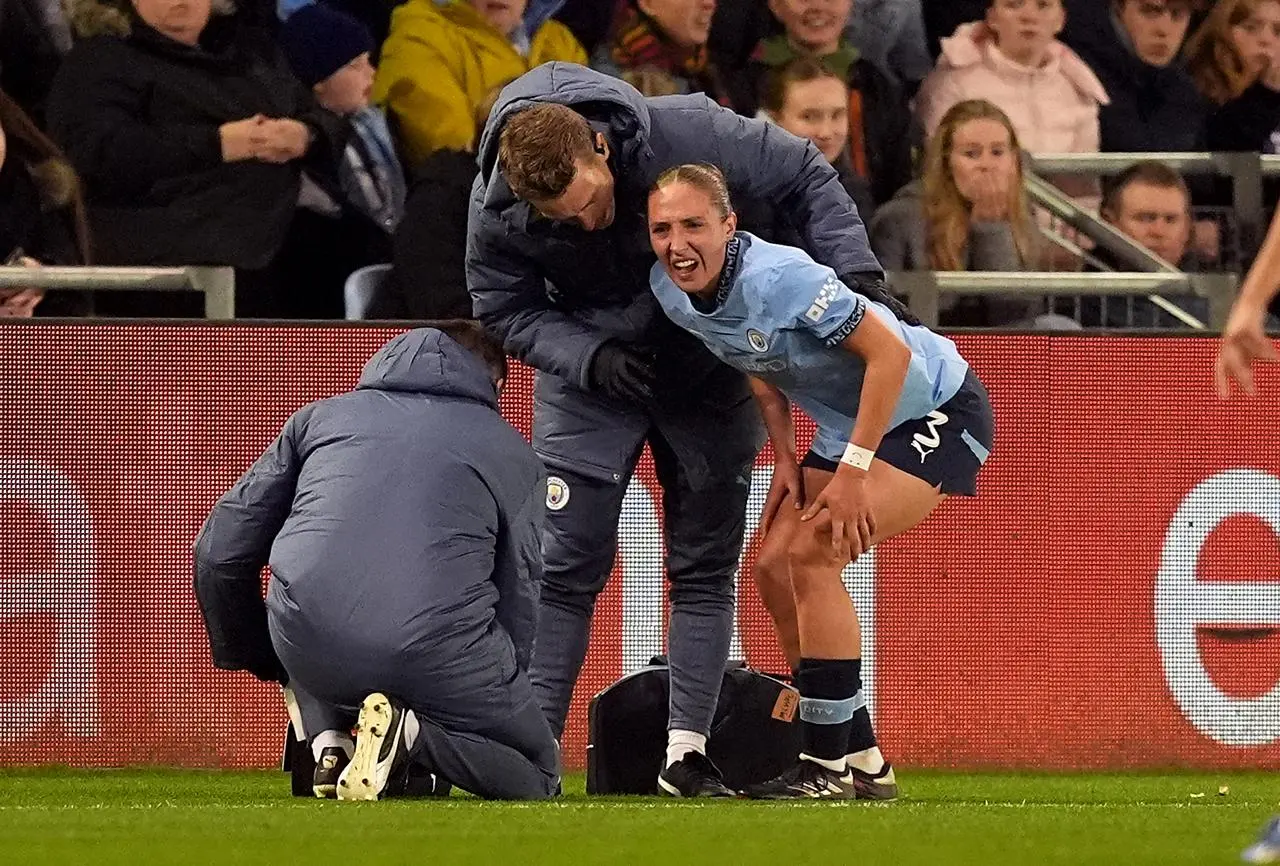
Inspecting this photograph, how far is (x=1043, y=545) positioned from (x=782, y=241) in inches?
82.8

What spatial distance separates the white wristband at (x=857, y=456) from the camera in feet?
18.5

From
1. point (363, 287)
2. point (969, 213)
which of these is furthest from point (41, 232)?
point (969, 213)

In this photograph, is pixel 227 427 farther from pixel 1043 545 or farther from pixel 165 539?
pixel 1043 545

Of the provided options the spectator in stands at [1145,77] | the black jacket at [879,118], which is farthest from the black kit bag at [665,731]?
the spectator in stands at [1145,77]

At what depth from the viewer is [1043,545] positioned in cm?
788

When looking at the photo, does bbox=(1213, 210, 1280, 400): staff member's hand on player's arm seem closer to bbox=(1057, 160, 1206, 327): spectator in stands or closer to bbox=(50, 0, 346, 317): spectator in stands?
bbox=(50, 0, 346, 317): spectator in stands

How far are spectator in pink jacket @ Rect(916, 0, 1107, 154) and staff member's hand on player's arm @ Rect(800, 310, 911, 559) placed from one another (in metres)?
3.10

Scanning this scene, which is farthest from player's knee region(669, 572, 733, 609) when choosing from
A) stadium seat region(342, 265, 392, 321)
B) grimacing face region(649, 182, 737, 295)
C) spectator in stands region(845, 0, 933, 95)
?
spectator in stands region(845, 0, 933, 95)

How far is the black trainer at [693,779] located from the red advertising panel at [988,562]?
156 centimetres

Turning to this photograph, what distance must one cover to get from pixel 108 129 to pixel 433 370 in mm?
2487

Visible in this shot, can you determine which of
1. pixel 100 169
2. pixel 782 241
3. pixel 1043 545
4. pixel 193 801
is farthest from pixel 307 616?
pixel 1043 545

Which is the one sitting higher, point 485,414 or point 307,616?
point 485,414

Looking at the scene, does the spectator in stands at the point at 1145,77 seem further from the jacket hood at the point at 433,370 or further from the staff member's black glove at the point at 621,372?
the jacket hood at the point at 433,370

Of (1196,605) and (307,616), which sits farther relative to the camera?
(1196,605)
